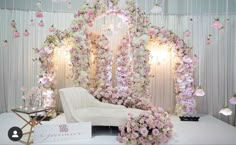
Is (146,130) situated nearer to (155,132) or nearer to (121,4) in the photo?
(155,132)

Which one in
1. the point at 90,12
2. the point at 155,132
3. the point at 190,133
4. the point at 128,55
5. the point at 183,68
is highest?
the point at 90,12

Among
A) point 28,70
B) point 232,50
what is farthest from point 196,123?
point 28,70

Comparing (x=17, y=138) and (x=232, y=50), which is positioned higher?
(x=232, y=50)

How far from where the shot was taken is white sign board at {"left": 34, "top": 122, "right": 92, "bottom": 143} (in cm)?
453

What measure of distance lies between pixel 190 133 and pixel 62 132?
2.33 meters

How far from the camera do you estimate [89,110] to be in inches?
224

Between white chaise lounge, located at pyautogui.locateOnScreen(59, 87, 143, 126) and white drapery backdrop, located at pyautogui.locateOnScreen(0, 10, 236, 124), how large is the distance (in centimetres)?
210

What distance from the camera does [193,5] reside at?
791 cm

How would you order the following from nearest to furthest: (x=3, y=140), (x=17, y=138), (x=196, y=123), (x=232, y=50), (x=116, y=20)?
(x=17, y=138) < (x=3, y=140) < (x=196, y=123) < (x=232, y=50) < (x=116, y=20)

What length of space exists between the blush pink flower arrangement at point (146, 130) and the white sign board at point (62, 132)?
55 cm

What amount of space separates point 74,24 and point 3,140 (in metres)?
3.06

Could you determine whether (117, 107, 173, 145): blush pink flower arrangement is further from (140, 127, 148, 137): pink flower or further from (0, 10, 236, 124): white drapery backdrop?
(0, 10, 236, 124): white drapery backdrop

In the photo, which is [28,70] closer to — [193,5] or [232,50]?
[193,5]

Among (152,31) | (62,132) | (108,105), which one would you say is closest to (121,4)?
(152,31)
